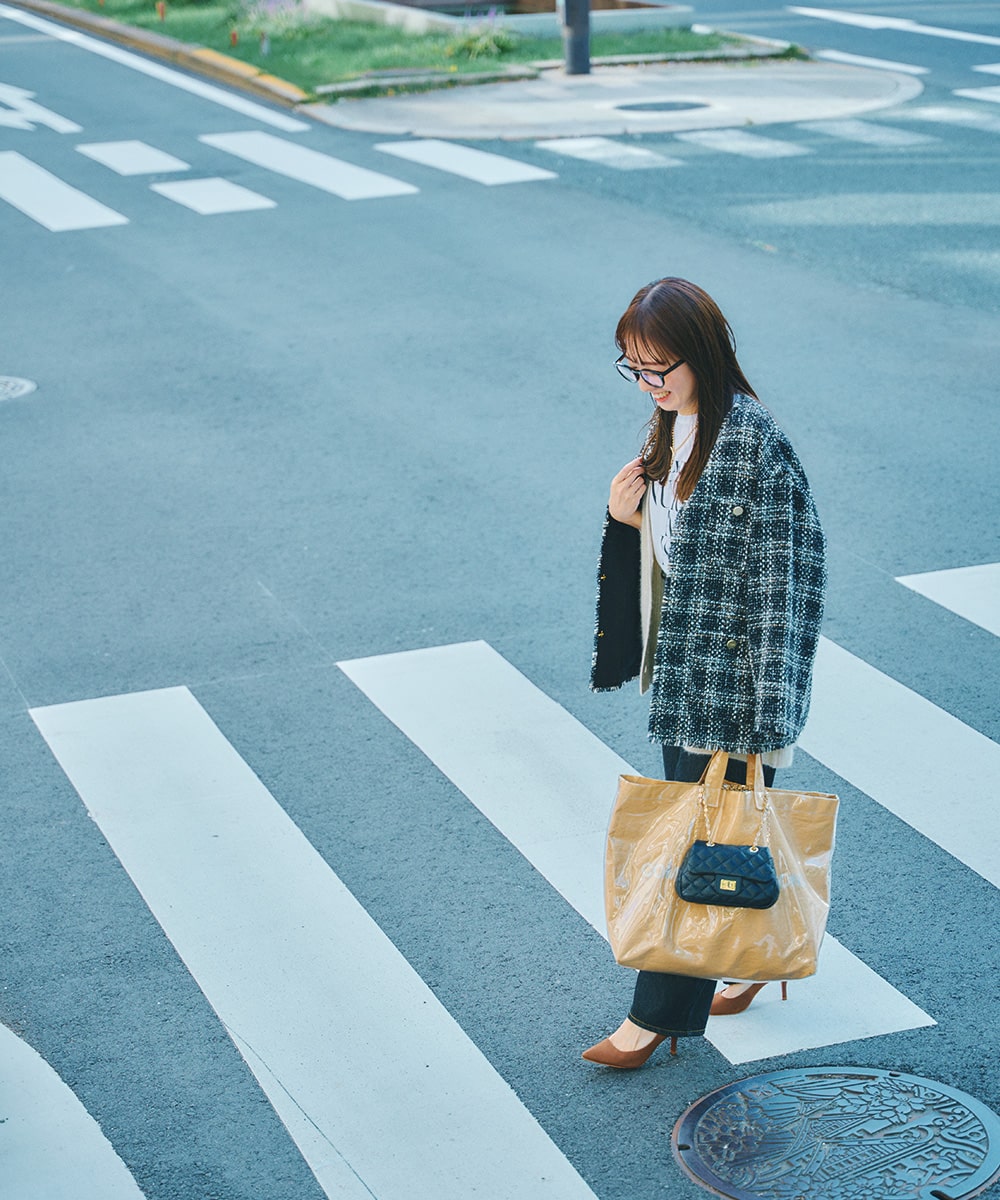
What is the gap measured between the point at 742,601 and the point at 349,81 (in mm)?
19142

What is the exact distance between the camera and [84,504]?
351 inches

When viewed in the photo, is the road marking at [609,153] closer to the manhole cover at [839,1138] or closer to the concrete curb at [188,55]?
the concrete curb at [188,55]

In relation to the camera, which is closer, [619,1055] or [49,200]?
[619,1055]

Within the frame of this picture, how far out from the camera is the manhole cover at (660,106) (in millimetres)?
19834

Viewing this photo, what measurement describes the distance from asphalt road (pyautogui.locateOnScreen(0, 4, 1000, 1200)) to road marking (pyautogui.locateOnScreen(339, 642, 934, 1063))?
0.03 meters

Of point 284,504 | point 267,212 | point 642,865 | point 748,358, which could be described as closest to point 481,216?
point 267,212

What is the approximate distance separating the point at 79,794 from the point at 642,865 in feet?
8.67

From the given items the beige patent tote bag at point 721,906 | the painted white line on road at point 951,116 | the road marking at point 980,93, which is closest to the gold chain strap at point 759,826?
the beige patent tote bag at point 721,906

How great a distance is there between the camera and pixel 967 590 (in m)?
7.59

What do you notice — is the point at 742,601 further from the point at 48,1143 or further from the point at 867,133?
the point at 867,133

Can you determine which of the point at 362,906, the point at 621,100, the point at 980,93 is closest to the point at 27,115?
the point at 621,100

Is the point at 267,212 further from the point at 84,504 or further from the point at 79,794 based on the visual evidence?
the point at 79,794

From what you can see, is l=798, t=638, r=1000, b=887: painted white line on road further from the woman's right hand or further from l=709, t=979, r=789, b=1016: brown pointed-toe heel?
the woman's right hand

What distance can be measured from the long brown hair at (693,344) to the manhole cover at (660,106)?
16.3 meters
